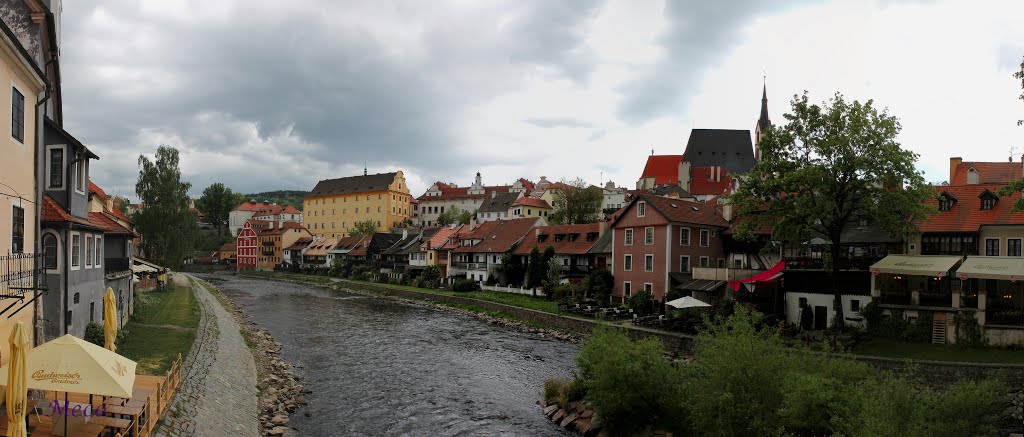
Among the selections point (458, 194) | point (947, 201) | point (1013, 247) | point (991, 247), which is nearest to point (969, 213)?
point (947, 201)

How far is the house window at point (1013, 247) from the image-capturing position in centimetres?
2632

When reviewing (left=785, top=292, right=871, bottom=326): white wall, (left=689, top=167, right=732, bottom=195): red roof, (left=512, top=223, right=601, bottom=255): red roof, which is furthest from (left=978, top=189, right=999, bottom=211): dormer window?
(left=689, top=167, right=732, bottom=195): red roof

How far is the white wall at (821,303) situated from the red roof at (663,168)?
57.9 metres

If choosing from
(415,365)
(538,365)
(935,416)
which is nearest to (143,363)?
(415,365)

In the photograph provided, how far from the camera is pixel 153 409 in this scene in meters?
12.5

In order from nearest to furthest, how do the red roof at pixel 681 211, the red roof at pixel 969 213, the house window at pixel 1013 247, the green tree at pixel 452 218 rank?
the house window at pixel 1013 247, the red roof at pixel 969 213, the red roof at pixel 681 211, the green tree at pixel 452 218

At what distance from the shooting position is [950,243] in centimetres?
2811

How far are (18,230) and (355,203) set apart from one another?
102 metres

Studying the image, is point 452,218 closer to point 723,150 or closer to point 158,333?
point 723,150

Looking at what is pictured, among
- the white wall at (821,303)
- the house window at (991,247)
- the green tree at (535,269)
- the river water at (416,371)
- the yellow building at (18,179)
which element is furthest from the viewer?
the green tree at (535,269)

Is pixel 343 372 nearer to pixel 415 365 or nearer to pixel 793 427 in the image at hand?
pixel 415 365

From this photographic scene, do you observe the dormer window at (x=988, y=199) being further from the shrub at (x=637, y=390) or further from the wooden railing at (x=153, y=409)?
the wooden railing at (x=153, y=409)

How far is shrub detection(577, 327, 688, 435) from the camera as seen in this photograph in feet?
53.2

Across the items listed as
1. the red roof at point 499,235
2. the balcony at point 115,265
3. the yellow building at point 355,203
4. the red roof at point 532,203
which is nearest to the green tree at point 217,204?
the yellow building at point 355,203
